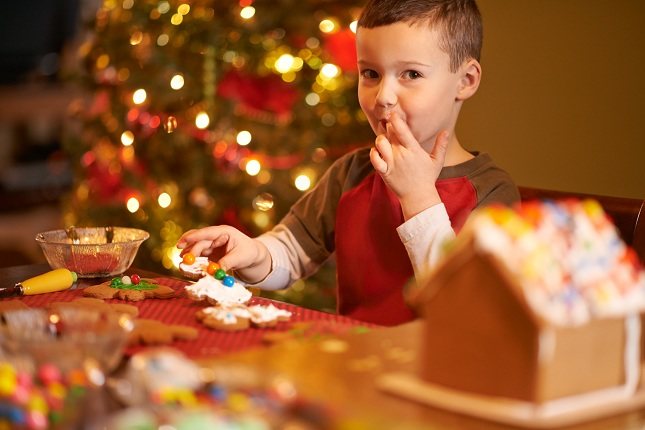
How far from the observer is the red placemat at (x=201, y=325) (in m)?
1.12

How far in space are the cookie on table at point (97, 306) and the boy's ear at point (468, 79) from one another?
2.52 feet

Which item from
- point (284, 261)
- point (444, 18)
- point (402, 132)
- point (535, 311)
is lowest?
point (284, 261)

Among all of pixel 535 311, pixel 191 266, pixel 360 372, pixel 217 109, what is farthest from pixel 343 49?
pixel 535 311

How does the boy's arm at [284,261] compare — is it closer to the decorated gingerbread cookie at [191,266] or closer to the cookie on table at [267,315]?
the decorated gingerbread cookie at [191,266]

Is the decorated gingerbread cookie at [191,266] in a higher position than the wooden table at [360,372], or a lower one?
higher

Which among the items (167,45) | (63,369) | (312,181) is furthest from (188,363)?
(167,45)

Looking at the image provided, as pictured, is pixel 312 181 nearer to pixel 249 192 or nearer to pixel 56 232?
pixel 249 192

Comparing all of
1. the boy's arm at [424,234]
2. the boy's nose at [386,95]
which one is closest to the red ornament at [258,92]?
the boy's nose at [386,95]

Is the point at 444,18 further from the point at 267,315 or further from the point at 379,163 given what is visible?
the point at 267,315

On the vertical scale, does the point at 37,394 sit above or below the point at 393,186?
below

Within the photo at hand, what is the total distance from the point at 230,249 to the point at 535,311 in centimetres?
87

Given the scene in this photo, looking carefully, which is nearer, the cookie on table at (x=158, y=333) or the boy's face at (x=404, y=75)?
the cookie on table at (x=158, y=333)

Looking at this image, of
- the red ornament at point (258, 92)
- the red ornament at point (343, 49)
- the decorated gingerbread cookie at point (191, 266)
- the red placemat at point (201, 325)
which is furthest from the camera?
the red ornament at point (258, 92)

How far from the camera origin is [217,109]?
3271 mm
